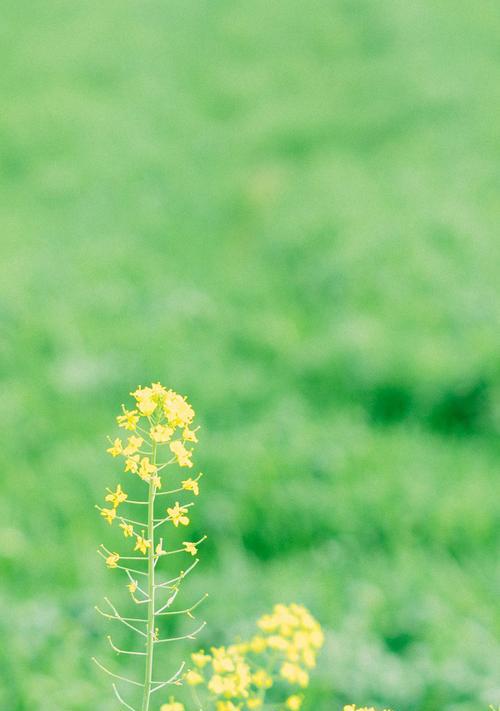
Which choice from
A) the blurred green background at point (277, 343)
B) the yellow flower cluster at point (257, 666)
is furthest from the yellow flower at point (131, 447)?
the blurred green background at point (277, 343)

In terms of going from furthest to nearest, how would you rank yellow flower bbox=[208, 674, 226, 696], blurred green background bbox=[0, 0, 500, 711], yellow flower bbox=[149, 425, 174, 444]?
blurred green background bbox=[0, 0, 500, 711]
yellow flower bbox=[208, 674, 226, 696]
yellow flower bbox=[149, 425, 174, 444]

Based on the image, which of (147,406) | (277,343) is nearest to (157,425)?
(147,406)

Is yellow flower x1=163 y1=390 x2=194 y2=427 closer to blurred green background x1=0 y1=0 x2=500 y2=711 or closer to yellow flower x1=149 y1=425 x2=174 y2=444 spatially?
yellow flower x1=149 y1=425 x2=174 y2=444

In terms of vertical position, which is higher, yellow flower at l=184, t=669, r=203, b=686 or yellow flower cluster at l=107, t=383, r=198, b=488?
yellow flower cluster at l=107, t=383, r=198, b=488

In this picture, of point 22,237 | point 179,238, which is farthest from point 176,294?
point 22,237

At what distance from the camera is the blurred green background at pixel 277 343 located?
3.56 meters

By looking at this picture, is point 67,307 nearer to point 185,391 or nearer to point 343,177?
point 185,391

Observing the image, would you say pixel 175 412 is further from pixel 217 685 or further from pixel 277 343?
pixel 277 343

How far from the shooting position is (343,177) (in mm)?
8719

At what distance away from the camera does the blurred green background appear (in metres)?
3.56

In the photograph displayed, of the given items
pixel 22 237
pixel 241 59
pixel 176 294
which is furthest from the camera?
pixel 241 59

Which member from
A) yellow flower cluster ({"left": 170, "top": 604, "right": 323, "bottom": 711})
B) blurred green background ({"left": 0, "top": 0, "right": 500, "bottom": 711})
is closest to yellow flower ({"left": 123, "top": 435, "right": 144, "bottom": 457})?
yellow flower cluster ({"left": 170, "top": 604, "right": 323, "bottom": 711})

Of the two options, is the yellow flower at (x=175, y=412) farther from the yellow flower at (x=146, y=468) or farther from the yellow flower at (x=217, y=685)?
the yellow flower at (x=217, y=685)

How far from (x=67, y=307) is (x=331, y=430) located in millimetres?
2559
